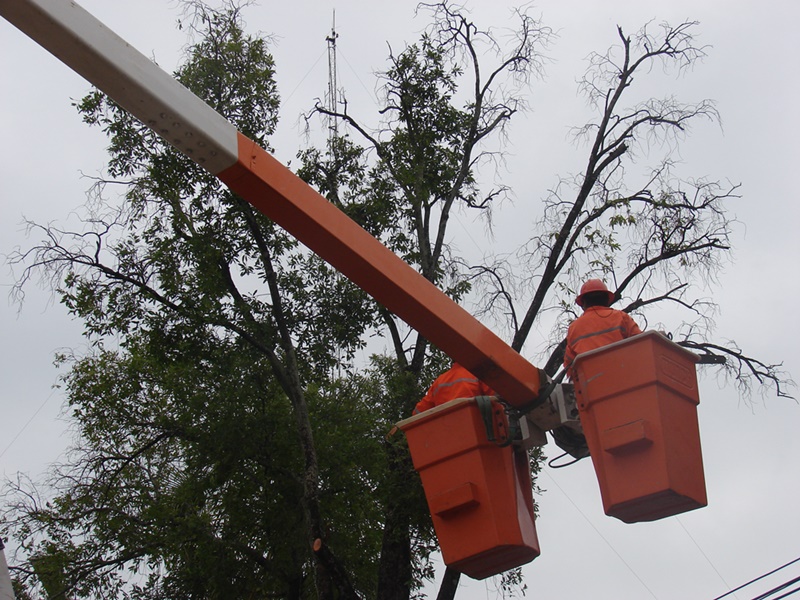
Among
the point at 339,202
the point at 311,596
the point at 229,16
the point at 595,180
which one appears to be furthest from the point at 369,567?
the point at 229,16

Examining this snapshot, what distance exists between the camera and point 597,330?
5664mm

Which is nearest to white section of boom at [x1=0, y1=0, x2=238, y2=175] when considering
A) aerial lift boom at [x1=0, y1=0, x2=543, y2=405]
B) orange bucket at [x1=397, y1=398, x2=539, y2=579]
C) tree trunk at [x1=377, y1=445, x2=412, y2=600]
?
aerial lift boom at [x1=0, y1=0, x2=543, y2=405]

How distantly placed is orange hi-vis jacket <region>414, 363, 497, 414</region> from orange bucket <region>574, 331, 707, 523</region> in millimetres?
1057

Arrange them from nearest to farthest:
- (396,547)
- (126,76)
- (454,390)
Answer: (126,76), (454,390), (396,547)

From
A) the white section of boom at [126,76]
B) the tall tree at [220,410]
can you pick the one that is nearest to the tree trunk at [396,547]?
the tall tree at [220,410]

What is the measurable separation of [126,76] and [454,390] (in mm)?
2811

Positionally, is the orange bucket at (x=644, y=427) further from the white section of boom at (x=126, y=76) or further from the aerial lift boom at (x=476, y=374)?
the white section of boom at (x=126, y=76)

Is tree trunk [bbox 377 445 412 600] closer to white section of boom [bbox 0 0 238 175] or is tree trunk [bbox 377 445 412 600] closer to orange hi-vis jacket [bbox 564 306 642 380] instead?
orange hi-vis jacket [bbox 564 306 642 380]

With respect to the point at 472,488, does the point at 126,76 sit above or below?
above

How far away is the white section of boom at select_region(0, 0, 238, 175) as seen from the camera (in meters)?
4.61

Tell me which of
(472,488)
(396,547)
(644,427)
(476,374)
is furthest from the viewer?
(396,547)

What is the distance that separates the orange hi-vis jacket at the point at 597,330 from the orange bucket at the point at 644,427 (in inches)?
11.1

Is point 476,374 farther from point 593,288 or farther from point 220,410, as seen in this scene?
point 220,410

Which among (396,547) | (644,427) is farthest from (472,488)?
(396,547)
